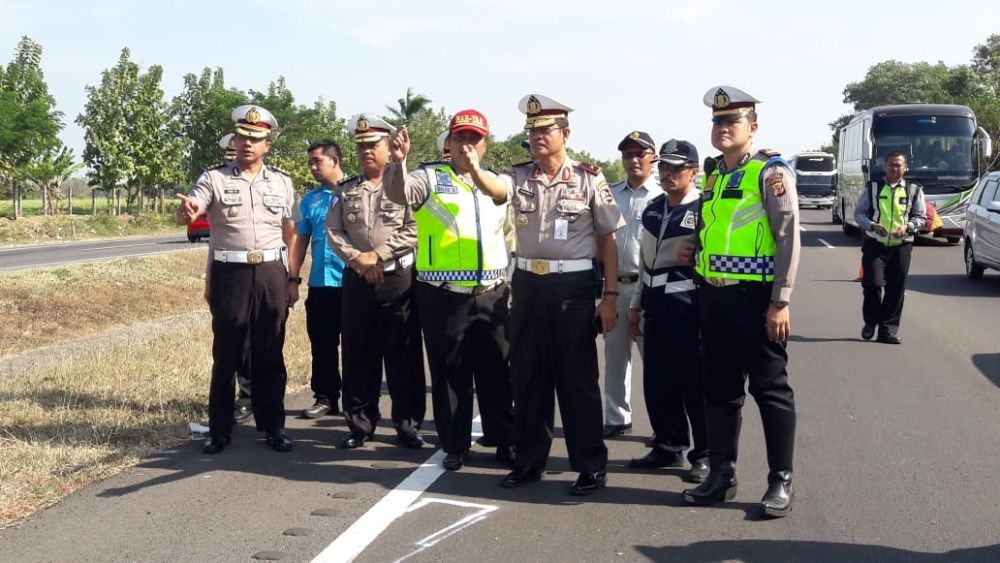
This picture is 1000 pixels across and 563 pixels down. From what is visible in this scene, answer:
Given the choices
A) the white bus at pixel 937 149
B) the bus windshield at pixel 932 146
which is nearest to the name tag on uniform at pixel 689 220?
the white bus at pixel 937 149

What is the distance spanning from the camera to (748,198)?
5164mm

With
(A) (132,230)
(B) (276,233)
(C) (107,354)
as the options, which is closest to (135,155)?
(A) (132,230)

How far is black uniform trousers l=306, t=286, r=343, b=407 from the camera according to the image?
25.7ft

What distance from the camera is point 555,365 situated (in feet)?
19.1

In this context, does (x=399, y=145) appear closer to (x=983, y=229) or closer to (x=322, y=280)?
(x=322, y=280)

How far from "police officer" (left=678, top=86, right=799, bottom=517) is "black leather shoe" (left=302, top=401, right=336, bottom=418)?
3271 mm

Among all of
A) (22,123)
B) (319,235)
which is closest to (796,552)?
(319,235)

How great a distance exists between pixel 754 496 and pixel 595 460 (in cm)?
83

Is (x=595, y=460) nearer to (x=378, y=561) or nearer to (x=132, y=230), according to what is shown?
(x=378, y=561)

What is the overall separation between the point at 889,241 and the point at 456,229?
6.44 metres

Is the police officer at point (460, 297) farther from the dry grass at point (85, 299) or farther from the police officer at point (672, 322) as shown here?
the dry grass at point (85, 299)

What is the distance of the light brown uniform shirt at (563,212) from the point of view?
18.5 ft

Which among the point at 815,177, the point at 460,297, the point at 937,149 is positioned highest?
the point at 815,177

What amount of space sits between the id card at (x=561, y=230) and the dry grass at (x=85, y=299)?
7389 mm
